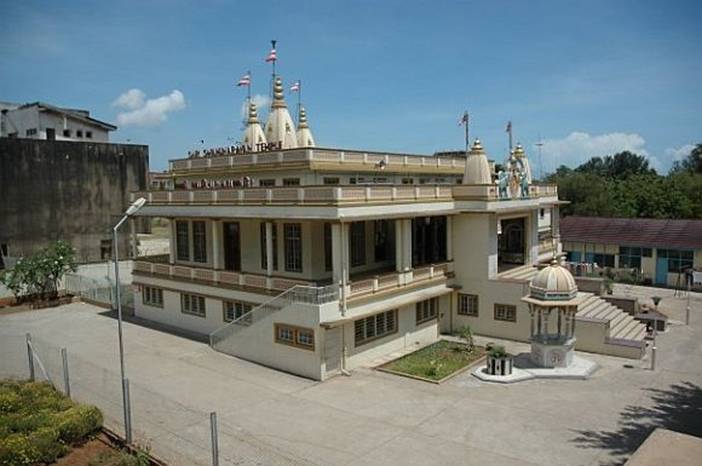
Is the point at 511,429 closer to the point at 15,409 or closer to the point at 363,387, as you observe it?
the point at 363,387

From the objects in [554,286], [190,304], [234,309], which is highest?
[554,286]

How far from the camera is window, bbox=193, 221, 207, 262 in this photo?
3062cm

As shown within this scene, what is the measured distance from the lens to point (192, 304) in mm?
29031

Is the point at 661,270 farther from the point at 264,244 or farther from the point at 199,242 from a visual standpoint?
the point at 199,242

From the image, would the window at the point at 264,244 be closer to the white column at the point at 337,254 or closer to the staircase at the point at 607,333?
the white column at the point at 337,254

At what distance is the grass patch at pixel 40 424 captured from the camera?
48.1 feet

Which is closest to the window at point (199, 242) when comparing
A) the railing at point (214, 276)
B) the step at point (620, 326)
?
the railing at point (214, 276)

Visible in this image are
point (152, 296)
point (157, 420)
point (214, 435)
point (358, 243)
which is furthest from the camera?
point (152, 296)

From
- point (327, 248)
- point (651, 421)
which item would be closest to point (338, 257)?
point (327, 248)

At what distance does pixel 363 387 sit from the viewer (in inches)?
824

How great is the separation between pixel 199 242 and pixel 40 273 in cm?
1260

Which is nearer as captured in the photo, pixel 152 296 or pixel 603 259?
pixel 152 296

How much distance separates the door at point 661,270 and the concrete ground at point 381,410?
1514 cm

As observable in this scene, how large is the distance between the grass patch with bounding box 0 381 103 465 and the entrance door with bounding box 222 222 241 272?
1170 centimetres
